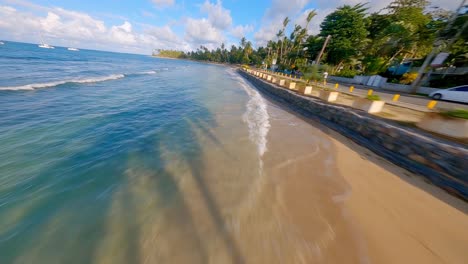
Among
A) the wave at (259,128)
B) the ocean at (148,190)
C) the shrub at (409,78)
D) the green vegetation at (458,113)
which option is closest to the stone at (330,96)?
the wave at (259,128)

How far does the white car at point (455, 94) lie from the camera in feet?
39.8

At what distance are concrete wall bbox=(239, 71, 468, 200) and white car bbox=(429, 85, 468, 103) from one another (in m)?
11.9

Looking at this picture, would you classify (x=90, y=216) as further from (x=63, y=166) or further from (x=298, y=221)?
(x=298, y=221)

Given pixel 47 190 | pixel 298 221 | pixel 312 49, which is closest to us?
pixel 298 221

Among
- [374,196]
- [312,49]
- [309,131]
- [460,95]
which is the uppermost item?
[312,49]

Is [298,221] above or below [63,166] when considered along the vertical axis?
above

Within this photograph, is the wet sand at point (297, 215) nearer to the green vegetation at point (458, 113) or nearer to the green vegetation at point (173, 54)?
the green vegetation at point (458, 113)

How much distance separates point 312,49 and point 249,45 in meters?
64.7

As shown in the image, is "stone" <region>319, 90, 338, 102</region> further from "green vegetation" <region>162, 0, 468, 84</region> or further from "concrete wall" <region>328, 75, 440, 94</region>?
"concrete wall" <region>328, 75, 440, 94</region>

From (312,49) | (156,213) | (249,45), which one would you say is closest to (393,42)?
(312,49)

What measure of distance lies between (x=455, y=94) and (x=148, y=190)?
72.1 feet

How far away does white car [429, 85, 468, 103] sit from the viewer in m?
12.1

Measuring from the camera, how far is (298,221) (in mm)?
3039

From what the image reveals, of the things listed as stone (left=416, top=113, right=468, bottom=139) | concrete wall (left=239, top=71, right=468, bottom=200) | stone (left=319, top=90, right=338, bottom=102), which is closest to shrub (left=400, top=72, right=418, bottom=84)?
stone (left=319, top=90, right=338, bottom=102)
